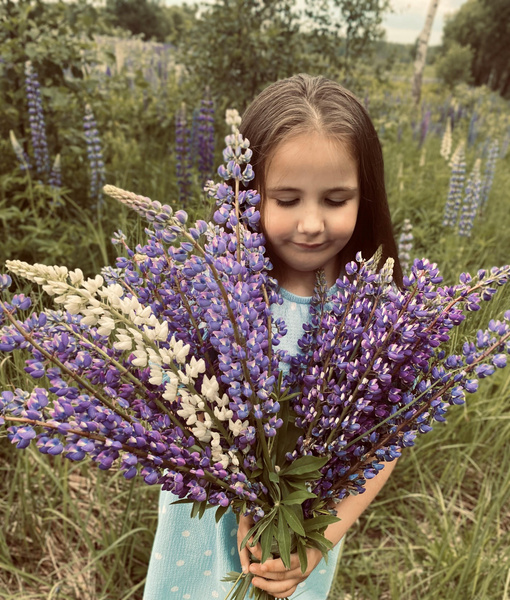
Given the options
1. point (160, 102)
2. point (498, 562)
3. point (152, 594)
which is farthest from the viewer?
point (160, 102)

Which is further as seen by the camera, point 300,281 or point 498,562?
point 498,562

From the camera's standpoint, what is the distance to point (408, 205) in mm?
4168

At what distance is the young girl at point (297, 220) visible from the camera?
104 centimetres

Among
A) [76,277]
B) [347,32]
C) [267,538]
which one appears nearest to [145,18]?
[347,32]

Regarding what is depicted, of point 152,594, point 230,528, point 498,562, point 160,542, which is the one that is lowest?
point 498,562

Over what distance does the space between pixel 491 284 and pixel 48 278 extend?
66 cm

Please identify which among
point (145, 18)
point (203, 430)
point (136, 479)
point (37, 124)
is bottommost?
point (136, 479)

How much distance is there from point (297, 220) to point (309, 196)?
0.18ft

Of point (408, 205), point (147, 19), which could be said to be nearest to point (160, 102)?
point (408, 205)

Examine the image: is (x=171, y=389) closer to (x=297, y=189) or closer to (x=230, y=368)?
(x=230, y=368)

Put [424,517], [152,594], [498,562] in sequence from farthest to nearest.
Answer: [424,517]
[498,562]
[152,594]

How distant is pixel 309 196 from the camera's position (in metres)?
1.04

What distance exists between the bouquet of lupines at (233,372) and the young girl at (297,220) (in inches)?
8.5

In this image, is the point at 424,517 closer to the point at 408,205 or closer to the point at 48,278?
the point at 48,278
